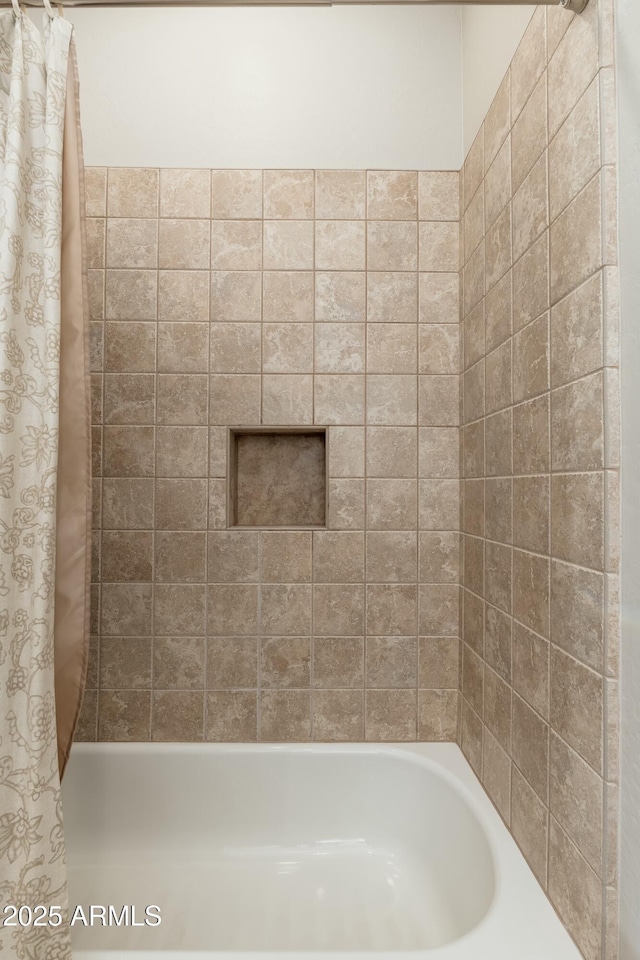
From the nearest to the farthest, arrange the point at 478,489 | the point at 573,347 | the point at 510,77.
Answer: the point at 573,347, the point at 510,77, the point at 478,489

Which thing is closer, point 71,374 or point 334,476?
point 71,374

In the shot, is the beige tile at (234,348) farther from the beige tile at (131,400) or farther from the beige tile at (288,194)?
the beige tile at (288,194)

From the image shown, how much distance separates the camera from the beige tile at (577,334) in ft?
2.83

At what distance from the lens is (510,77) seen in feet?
4.07

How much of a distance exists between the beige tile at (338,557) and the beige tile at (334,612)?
0.02 meters

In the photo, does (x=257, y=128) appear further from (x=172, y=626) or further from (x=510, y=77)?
(x=172, y=626)

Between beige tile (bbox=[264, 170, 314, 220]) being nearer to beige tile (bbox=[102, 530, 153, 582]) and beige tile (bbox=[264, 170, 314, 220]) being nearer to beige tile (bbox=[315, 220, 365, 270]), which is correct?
beige tile (bbox=[315, 220, 365, 270])

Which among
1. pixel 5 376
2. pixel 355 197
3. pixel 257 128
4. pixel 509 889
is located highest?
pixel 257 128

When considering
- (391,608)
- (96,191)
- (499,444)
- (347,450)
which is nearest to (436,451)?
(347,450)

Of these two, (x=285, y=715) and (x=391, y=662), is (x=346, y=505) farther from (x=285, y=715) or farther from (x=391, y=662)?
(x=285, y=715)

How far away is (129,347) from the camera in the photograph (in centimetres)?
166

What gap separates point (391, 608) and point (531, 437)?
74 cm

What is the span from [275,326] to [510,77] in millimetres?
808

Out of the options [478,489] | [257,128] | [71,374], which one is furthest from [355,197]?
[71,374]
